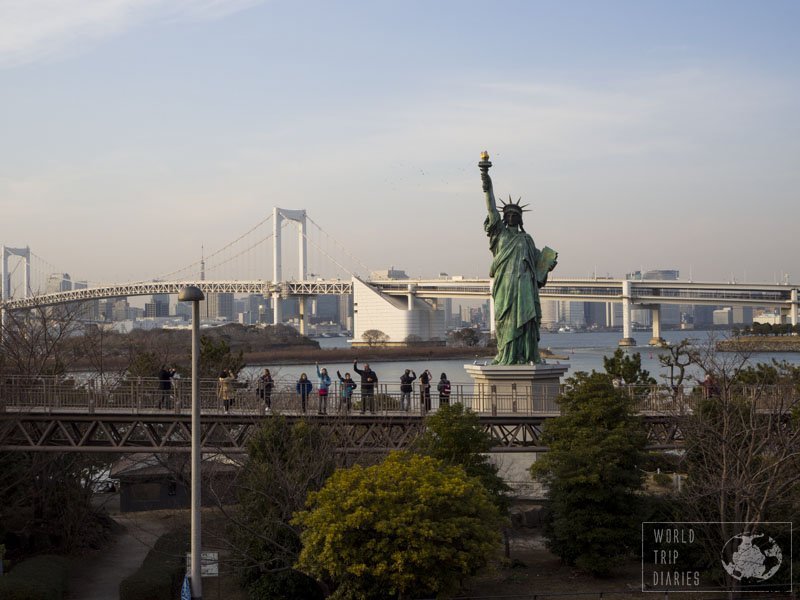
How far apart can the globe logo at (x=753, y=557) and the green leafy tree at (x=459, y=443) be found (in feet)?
12.0

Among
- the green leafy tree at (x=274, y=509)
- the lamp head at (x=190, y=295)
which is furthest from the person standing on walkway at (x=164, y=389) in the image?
the lamp head at (x=190, y=295)

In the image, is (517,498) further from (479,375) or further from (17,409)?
(17,409)

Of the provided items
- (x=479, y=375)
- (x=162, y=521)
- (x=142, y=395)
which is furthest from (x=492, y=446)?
(x=162, y=521)

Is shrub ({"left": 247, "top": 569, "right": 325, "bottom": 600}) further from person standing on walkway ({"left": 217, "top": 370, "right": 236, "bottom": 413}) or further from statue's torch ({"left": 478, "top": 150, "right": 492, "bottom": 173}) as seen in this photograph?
statue's torch ({"left": 478, "top": 150, "right": 492, "bottom": 173})

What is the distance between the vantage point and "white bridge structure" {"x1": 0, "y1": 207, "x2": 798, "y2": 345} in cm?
9681

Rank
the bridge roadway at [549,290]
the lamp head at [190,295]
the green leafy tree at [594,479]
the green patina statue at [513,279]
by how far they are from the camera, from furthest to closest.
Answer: the bridge roadway at [549,290] → the green patina statue at [513,279] → the green leafy tree at [594,479] → the lamp head at [190,295]

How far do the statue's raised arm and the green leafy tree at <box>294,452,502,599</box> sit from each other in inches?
420

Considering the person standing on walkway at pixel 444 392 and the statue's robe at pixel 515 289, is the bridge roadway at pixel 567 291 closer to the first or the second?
the statue's robe at pixel 515 289

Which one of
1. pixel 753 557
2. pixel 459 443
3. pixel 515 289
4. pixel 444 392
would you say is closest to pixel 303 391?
pixel 444 392

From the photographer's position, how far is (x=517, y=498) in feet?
75.5

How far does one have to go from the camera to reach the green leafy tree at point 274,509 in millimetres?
15336

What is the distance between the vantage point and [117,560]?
19.6m

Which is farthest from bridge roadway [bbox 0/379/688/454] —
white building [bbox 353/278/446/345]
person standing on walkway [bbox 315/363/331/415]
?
white building [bbox 353/278/446/345]

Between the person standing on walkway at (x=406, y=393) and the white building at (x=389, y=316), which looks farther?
the white building at (x=389, y=316)
